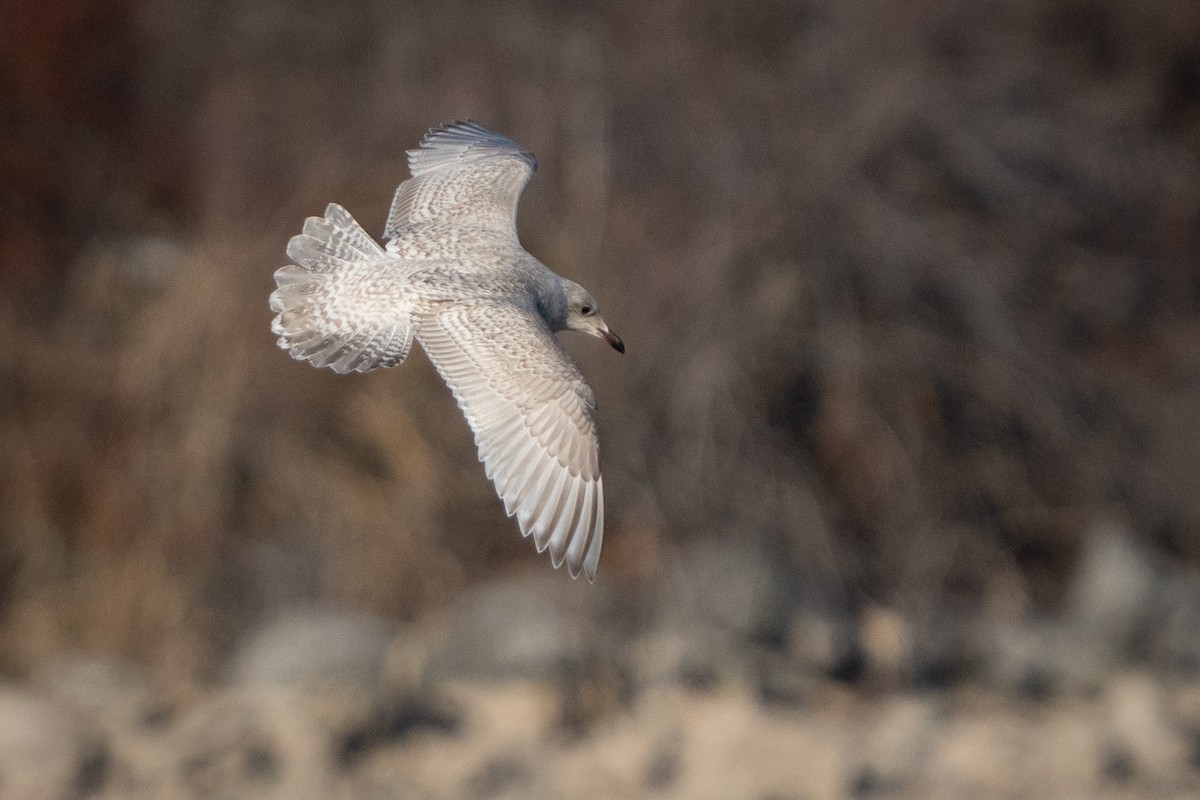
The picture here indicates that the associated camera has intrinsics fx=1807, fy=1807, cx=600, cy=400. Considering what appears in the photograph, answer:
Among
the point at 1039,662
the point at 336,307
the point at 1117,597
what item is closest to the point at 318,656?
the point at 1039,662

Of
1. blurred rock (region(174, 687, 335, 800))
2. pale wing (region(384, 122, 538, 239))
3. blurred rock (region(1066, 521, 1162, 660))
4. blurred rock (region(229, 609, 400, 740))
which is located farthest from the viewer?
blurred rock (region(1066, 521, 1162, 660))

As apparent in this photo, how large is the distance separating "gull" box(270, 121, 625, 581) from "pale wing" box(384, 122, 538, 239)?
0.60 ft

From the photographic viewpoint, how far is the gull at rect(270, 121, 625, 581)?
3344 mm

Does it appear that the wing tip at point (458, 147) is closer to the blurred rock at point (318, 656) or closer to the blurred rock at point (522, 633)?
the blurred rock at point (522, 633)

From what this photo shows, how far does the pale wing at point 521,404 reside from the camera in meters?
3.37

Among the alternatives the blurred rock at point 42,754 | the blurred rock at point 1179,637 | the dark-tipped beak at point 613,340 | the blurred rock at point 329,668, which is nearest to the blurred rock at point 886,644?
the blurred rock at point 1179,637

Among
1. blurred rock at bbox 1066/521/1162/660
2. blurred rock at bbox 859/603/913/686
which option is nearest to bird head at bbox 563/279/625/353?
blurred rock at bbox 859/603/913/686

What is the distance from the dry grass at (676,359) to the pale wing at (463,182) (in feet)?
11.0

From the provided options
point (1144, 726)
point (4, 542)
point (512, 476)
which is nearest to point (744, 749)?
point (1144, 726)

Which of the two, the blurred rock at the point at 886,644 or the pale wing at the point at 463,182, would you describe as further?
the blurred rock at the point at 886,644

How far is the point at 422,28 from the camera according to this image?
10383 millimetres

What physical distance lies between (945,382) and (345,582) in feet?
9.77

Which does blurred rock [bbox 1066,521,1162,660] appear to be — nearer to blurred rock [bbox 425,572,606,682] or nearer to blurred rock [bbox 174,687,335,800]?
blurred rock [bbox 425,572,606,682]

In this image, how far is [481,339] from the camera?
339 cm
